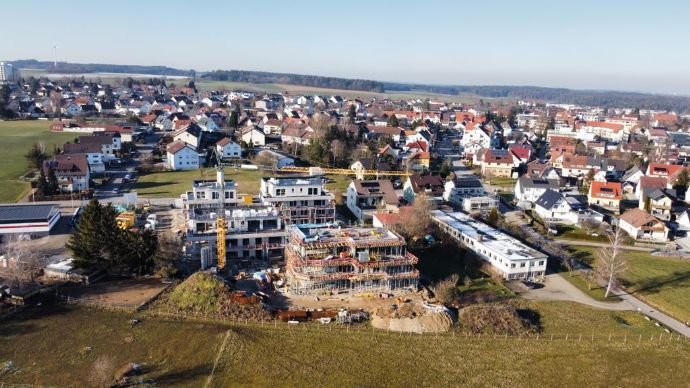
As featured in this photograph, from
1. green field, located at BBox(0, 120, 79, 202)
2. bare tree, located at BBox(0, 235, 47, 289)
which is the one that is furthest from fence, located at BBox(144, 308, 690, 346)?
green field, located at BBox(0, 120, 79, 202)

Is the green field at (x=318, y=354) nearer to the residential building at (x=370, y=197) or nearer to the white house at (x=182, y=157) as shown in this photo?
the residential building at (x=370, y=197)

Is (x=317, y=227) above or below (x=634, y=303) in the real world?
above

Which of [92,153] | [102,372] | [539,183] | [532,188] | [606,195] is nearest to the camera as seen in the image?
[102,372]

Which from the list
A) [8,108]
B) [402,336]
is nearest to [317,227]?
[402,336]

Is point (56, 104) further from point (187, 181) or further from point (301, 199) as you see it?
point (301, 199)

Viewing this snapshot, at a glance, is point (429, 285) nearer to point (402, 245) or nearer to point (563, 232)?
point (402, 245)

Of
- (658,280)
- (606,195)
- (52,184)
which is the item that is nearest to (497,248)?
(658,280)
